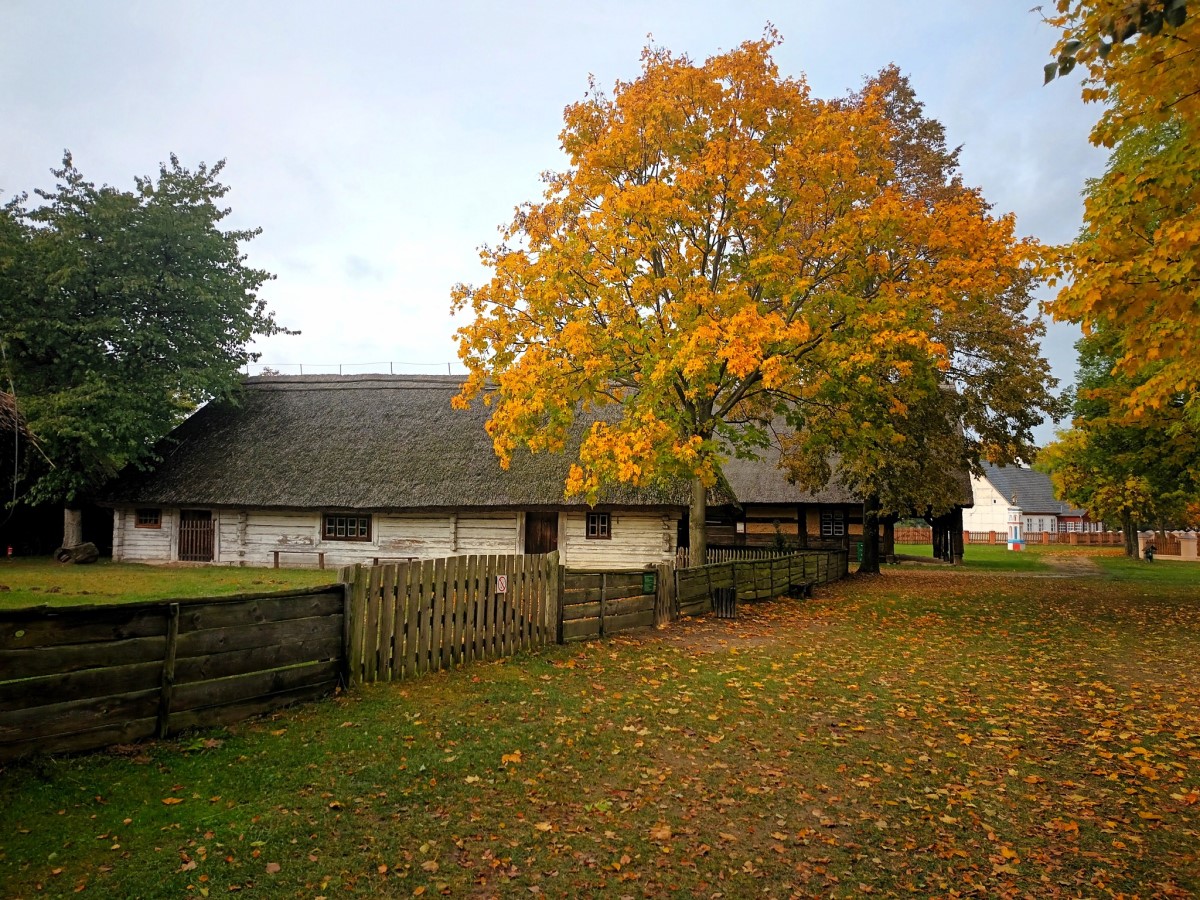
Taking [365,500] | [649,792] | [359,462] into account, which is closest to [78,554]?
[359,462]

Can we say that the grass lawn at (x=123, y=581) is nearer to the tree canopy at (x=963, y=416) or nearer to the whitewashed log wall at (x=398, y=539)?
the whitewashed log wall at (x=398, y=539)

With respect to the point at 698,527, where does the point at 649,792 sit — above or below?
below

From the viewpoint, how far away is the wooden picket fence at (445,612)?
26.5ft

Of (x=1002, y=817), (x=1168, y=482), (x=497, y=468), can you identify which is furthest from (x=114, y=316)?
(x=1168, y=482)

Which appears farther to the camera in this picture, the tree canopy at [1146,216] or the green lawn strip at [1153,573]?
the green lawn strip at [1153,573]

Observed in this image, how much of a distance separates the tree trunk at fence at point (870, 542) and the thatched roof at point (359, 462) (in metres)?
2.08

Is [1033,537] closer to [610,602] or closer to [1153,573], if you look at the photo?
[1153,573]

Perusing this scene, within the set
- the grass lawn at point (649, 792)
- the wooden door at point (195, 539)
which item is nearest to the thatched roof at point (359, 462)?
the wooden door at point (195, 539)

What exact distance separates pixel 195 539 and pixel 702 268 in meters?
20.8

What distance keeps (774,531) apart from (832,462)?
3934mm

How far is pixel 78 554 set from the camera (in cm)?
2450

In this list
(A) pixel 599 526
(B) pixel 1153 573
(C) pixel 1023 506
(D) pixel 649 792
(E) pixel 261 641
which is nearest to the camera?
(D) pixel 649 792

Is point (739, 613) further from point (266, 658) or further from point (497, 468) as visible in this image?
point (497, 468)

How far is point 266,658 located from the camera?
275 inches
